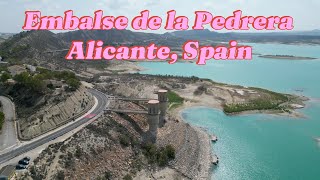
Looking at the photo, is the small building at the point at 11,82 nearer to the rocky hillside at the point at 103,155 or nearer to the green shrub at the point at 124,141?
the rocky hillside at the point at 103,155

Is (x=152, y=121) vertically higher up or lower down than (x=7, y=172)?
higher up

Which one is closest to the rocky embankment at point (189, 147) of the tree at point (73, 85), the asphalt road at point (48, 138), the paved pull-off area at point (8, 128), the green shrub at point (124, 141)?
the green shrub at point (124, 141)

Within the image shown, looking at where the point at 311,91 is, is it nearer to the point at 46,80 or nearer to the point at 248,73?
the point at 248,73

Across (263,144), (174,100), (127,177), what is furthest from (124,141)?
(174,100)

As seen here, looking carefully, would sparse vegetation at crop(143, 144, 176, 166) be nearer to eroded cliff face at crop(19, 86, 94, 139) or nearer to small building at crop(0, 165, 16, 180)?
eroded cliff face at crop(19, 86, 94, 139)

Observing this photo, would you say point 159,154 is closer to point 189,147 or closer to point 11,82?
point 189,147

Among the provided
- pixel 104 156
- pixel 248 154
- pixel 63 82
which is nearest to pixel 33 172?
pixel 104 156
